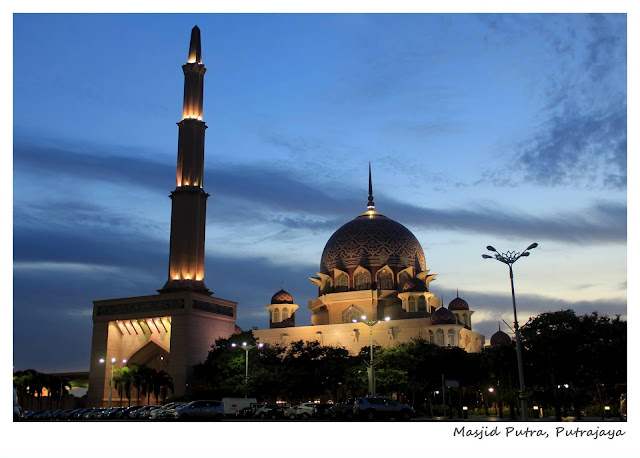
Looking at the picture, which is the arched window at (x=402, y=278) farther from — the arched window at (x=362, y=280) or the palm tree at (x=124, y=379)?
the palm tree at (x=124, y=379)

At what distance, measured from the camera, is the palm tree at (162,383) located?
179 feet

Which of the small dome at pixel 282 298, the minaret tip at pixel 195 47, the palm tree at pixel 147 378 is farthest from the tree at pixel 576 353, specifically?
the minaret tip at pixel 195 47

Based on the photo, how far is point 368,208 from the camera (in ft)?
260

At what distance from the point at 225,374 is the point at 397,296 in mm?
21004

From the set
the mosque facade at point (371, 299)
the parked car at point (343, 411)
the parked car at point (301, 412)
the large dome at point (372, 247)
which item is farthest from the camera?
the large dome at point (372, 247)

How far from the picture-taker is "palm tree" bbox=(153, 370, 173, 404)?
54625 mm

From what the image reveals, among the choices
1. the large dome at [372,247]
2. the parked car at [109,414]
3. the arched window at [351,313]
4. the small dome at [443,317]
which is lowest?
the parked car at [109,414]

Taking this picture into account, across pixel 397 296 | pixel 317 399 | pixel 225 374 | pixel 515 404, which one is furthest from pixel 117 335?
pixel 515 404

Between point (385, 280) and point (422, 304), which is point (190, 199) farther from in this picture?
point (422, 304)

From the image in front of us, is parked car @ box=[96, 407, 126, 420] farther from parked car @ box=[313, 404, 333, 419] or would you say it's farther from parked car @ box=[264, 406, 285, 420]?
Result: parked car @ box=[313, 404, 333, 419]

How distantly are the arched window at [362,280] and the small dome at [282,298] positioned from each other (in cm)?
742

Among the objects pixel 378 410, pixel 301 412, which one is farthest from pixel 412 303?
pixel 378 410

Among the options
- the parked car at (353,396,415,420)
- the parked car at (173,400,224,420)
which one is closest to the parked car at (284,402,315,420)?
the parked car at (173,400,224,420)

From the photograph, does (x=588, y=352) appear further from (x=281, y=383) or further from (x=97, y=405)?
(x=97, y=405)
